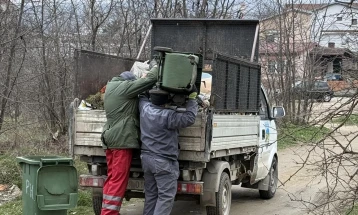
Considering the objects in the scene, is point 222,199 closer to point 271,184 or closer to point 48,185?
point 48,185

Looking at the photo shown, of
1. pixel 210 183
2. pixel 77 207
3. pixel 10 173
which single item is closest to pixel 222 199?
pixel 210 183

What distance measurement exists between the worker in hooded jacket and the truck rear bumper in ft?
0.72

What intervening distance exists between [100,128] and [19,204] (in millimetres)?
2284

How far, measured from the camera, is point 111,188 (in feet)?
22.2

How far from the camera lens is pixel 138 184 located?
276 inches

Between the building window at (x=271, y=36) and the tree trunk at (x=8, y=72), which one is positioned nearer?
the tree trunk at (x=8, y=72)

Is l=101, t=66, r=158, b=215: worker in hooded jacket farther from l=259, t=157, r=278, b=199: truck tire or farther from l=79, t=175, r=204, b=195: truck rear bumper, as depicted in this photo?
l=259, t=157, r=278, b=199: truck tire

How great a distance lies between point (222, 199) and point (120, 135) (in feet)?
5.35

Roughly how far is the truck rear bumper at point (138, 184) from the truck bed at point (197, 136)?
1.02 ft

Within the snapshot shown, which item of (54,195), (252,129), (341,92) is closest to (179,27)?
(252,129)

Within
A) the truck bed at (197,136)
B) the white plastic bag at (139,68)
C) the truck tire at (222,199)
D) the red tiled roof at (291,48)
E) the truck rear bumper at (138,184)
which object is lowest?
the truck tire at (222,199)

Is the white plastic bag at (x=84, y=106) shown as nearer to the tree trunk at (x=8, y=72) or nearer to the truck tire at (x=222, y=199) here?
the truck tire at (x=222, y=199)

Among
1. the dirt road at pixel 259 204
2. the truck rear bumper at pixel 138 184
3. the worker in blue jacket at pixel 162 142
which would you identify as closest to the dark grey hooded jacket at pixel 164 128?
the worker in blue jacket at pixel 162 142

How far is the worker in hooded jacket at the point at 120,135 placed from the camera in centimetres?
669
